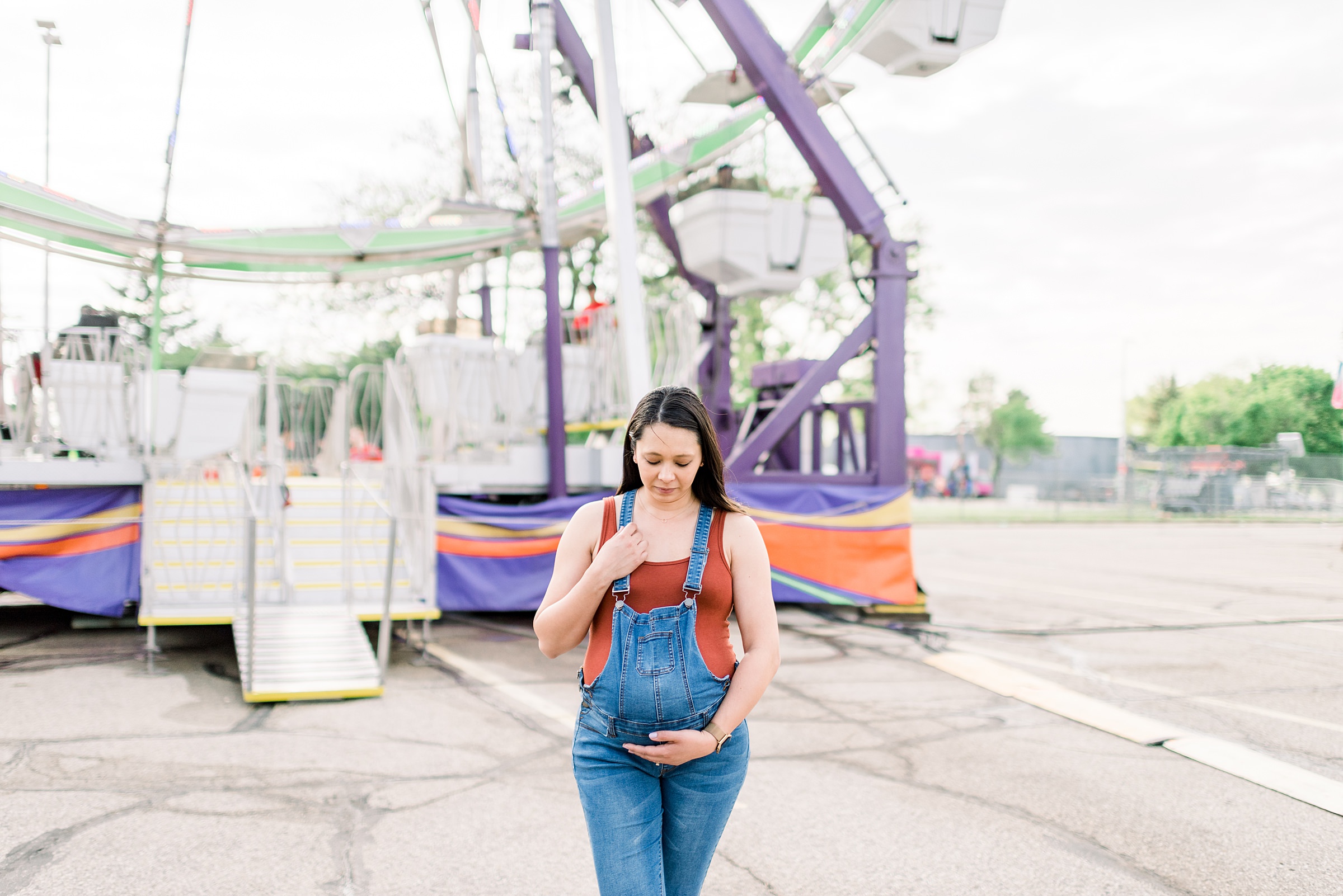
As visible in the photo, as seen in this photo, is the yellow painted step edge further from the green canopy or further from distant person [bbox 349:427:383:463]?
distant person [bbox 349:427:383:463]

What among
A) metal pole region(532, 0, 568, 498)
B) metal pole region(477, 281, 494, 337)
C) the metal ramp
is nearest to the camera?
the metal ramp

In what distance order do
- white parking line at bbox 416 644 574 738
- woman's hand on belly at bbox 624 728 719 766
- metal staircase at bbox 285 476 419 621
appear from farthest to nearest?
metal staircase at bbox 285 476 419 621
white parking line at bbox 416 644 574 738
woman's hand on belly at bbox 624 728 719 766

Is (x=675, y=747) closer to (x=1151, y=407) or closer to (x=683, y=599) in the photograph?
(x=683, y=599)

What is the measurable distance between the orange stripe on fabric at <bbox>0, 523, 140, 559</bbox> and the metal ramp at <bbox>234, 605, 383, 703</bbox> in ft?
5.21

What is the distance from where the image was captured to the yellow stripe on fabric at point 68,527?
7840 mm

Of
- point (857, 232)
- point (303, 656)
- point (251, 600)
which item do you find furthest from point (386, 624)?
point (857, 232)

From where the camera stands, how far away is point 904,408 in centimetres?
1049

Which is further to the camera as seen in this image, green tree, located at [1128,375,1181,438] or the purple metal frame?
green tree, located at [1128,375,1181,438]

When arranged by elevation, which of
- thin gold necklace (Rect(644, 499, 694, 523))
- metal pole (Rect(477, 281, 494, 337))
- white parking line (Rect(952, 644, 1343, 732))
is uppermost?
metal pole (Rect(477, 281, 494, 337))

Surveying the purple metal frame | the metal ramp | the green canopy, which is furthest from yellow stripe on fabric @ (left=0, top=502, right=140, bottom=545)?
the purple metal frame

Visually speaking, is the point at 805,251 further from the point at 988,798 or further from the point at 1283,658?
the point at 988,798

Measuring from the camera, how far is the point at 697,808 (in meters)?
2.24

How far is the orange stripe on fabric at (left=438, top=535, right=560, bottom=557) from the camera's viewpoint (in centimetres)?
895

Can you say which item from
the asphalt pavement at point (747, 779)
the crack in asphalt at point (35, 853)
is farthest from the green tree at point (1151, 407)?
the crack in asphalt at point (35, 853)
